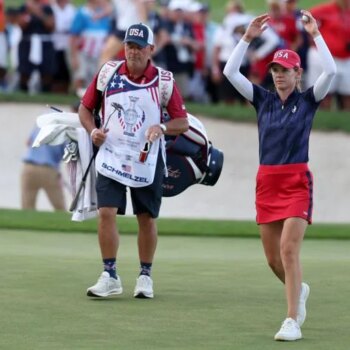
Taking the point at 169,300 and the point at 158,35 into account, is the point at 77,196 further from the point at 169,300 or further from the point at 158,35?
the point at 158,35

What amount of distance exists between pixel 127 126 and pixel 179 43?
43.9ft

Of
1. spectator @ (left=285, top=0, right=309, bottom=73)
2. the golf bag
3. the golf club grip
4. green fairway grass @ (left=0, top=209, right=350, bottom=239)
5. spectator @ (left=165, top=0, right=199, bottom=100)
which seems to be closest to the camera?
the golf club grip

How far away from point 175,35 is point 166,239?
9174 mm

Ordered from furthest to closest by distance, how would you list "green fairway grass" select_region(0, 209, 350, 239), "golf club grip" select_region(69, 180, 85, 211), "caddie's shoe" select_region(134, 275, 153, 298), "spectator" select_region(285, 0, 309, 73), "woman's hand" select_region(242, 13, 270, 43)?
"spectator" select_region(285, 0, 309, 73) → "green fairway grass" select_region(0, 209, 350, 239) → "golf club grip" select_region(69, 180, 85, 211) → "caddie's shoe" select_region(134, 275, 153, 298) → "woman's hand" select_region(242, 13, 270, 43)

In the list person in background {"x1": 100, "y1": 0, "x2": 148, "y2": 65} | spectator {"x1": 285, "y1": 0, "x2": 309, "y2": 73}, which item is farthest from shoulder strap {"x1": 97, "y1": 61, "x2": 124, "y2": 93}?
spectator {"x1": 285, "y1": 0, "x2": 309, "y2": 73}

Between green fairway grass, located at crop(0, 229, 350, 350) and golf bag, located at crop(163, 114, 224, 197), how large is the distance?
Answer: 0.83m

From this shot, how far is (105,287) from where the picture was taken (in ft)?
36.5

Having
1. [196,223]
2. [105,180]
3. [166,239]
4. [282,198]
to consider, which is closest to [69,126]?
[105,180]

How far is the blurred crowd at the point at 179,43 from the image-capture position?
22453mm

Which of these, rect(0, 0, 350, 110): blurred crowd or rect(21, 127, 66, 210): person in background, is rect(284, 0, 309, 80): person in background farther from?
rect(21, 127, 66, 210): person in background

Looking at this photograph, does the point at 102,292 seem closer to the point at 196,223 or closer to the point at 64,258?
the point at 64,258

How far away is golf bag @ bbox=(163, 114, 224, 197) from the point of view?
12031mm

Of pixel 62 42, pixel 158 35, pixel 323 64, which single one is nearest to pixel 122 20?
pixel 158 35

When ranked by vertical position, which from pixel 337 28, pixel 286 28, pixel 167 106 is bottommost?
pixel 286 28
